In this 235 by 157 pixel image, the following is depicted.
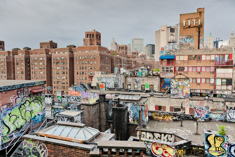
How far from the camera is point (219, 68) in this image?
4397cm

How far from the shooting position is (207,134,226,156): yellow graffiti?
1024 centimetres

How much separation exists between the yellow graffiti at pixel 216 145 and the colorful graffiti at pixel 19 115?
1429cm

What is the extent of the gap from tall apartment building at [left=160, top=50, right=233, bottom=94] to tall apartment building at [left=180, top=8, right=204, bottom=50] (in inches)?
488

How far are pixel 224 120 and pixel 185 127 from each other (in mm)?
6084

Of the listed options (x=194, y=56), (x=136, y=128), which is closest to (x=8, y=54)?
(x=194, y=56)

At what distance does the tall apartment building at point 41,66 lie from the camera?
112688mm

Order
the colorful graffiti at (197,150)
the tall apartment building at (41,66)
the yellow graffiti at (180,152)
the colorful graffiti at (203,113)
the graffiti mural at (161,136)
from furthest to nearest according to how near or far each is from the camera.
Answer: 1. the tall apartment building at (41,66)
2. the colorful graffiti at (203,113)
3. the graffiti mural at (161,136)
4. the colorful graffiti at (197,150)
5. the yellow graffiti at (180,152)

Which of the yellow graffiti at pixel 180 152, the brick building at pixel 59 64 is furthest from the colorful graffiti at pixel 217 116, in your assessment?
the brick building at pixel 59 64

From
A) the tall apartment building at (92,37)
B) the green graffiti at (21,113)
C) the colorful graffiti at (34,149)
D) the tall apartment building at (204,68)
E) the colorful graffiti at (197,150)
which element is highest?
the tall apartment building at (92,37)

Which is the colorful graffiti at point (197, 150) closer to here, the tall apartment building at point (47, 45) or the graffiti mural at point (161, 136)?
the graffiti mural at point (161, 136)

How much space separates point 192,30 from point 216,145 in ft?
191

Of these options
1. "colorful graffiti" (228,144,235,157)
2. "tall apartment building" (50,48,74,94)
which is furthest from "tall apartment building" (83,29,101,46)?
"colorful graffiti" (228,144,235,157)

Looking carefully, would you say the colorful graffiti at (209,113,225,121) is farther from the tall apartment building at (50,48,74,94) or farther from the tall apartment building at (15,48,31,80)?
the tall apartment building at (15,48,31,80)

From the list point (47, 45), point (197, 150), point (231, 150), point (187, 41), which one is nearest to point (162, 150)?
point (197, 150)
